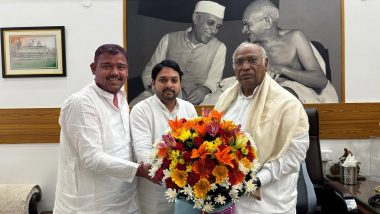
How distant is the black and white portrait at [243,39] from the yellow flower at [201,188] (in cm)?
210

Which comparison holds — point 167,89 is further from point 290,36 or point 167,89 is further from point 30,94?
point 30,94

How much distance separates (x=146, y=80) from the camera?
11.3ft

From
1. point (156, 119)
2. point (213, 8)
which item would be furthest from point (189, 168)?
point (213, 8)

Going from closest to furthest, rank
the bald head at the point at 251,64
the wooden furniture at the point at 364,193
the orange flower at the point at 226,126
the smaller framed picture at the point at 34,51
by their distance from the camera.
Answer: the orange flower at the point at 226,126 < the bald head at the point at 251,64 < the wooden furniture at the point at 364,193 < the smaller framed picture at the point at 34,51

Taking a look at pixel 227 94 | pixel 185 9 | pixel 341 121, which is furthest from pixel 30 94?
pixel 341 121

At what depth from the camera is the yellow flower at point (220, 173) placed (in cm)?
133

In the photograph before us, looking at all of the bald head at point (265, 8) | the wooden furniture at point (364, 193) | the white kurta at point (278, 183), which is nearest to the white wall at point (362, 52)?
the wooden furniture at point (364, 193)

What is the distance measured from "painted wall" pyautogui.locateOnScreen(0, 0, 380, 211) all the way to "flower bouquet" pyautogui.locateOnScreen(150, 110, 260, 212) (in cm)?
224

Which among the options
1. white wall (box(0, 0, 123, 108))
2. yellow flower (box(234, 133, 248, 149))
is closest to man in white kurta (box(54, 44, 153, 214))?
yellow flower (box(234, 133, 248, 149))

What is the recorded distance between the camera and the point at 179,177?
1.36 meters

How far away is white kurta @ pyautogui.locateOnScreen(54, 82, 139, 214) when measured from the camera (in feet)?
5.92

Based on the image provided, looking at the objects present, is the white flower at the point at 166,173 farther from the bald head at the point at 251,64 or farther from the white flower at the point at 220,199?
the bald head at the point at 251,64

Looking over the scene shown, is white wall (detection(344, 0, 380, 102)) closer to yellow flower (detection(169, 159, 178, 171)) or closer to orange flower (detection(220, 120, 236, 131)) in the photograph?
orange flower (detection(220, 120, 236, 131))

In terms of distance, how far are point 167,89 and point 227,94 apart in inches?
14.0
